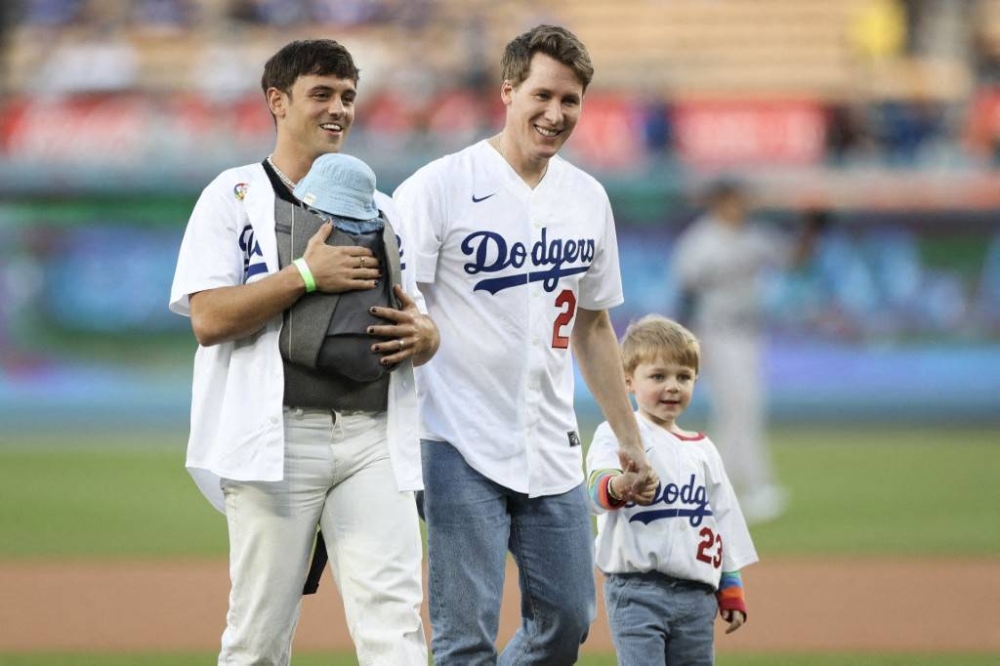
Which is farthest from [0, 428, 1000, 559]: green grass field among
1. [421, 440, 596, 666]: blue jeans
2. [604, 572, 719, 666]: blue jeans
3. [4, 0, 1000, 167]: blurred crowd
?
[421, 440, 596, 666]: blue jeans

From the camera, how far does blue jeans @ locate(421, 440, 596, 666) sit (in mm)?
4805

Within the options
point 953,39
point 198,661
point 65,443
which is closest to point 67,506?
point 65,443

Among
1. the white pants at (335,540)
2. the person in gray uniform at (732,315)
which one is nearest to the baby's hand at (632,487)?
the white pants at (335,540)

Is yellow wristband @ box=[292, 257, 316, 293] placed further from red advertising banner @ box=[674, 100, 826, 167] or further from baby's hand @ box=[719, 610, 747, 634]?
red advertising banner @ box=[674, 100, 826, 167]

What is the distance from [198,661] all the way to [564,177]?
3342 millimetres

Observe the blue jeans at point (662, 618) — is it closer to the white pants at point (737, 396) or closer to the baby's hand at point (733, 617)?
the baby's hand at point (733, 617)

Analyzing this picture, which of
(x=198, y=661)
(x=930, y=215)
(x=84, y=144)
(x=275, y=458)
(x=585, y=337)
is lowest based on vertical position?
(x=198, y=661)

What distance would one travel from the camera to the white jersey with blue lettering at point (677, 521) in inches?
196

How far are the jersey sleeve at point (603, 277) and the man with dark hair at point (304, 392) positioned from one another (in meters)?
0.89

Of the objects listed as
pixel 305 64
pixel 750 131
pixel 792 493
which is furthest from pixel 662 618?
pixel 750 131

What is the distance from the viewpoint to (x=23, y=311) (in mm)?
19141

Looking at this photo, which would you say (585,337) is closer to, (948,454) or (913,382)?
(948,454)

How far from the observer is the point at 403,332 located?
4418 millimetres

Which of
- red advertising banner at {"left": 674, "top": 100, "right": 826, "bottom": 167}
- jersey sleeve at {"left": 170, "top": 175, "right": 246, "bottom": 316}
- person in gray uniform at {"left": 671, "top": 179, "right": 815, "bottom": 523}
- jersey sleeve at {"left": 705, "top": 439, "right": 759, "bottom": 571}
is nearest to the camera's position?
jersey sleeve at {"left": 170, "top": 175, "right": 246, "bottom": 316}
